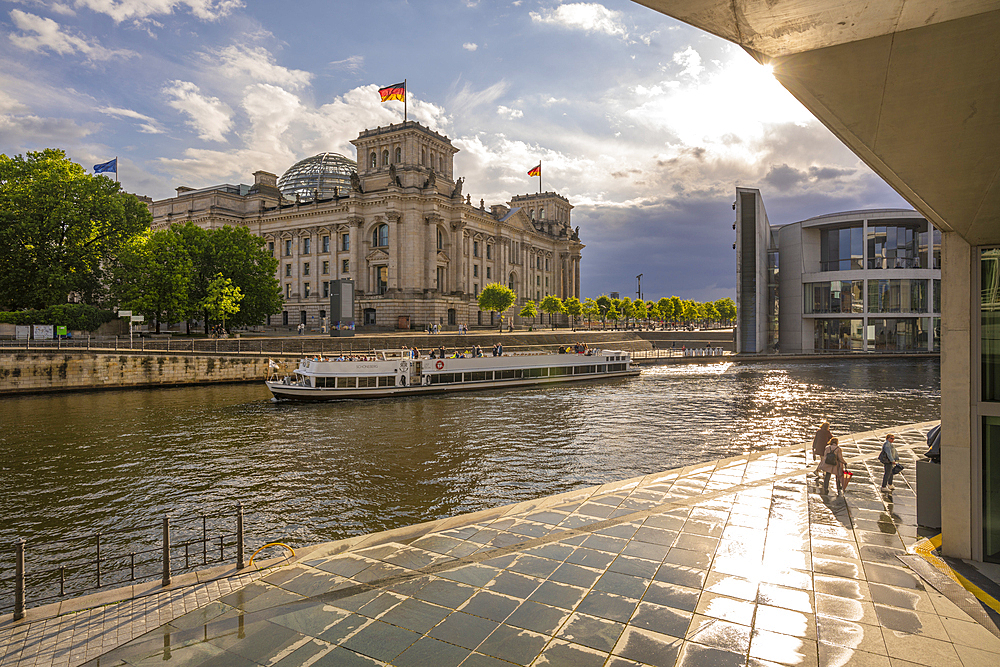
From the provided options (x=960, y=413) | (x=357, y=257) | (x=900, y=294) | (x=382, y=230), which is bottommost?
(x=960, y=413)

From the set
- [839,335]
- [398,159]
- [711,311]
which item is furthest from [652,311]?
[398,159]

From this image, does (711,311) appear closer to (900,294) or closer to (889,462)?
(900,294)

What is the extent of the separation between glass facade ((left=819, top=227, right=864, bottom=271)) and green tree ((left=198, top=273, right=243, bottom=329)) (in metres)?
69.6

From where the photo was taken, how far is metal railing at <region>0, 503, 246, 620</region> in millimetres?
10117

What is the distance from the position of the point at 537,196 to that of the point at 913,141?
11805 cm

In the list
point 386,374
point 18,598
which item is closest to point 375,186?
point 386,374

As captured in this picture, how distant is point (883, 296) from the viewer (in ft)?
206

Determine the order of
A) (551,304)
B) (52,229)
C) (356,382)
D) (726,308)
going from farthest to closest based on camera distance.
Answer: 1. (726,308)
2. (551,304)
3. (52,229)
4. (356,382)

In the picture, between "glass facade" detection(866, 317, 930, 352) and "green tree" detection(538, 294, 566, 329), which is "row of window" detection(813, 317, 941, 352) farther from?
"green tree" detection(538, 294, 566, 329)

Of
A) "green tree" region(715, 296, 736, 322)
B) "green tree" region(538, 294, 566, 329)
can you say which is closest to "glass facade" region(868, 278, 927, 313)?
"green tree" region(538, 294, 566, 329)

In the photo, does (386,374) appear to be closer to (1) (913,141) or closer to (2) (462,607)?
(2) (462,607)

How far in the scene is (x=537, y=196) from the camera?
11875 cm

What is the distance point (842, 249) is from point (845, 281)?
14.3 ft

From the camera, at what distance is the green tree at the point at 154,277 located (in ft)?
155
